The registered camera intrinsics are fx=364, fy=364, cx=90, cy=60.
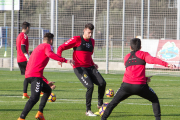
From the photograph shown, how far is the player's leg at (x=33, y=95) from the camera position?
673 cm

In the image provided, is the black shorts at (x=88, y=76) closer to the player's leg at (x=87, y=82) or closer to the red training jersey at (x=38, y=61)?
the player's leg at (x=87, y=82)

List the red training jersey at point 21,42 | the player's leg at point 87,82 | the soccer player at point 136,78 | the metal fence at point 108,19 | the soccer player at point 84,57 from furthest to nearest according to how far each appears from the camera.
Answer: the metal fence at point 108,19 < the red training jersey at point 21,42 < the soccer player at point 84,57 < the player's leg at point 87,82 < the soccer player at point 136,78

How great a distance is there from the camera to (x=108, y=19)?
1877 centimetres

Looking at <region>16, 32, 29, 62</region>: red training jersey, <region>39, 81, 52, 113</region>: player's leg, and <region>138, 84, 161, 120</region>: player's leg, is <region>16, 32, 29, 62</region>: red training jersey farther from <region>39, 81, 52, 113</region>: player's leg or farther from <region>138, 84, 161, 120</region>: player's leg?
<region>138, 84, 161, 120</region>: player's leg

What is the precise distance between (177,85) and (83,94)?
14.7ft

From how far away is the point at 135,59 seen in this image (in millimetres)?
6520

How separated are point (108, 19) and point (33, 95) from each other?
12408mm

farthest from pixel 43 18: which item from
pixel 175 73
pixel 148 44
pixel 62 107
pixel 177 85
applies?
pixel 62 107

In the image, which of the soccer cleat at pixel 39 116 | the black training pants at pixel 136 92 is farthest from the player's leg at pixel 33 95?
the black training pants at pixel 136 92

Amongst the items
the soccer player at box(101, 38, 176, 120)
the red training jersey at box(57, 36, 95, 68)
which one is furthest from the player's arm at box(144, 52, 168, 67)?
the red training jersey at box(57, 36, 95, 68)

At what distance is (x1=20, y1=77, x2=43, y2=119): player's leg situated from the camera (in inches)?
265

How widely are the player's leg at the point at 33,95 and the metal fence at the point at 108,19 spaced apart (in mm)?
11729

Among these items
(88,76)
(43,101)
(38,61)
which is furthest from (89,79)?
(38,61)

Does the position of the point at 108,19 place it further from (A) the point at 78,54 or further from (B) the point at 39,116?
(B) the point at 39,116
